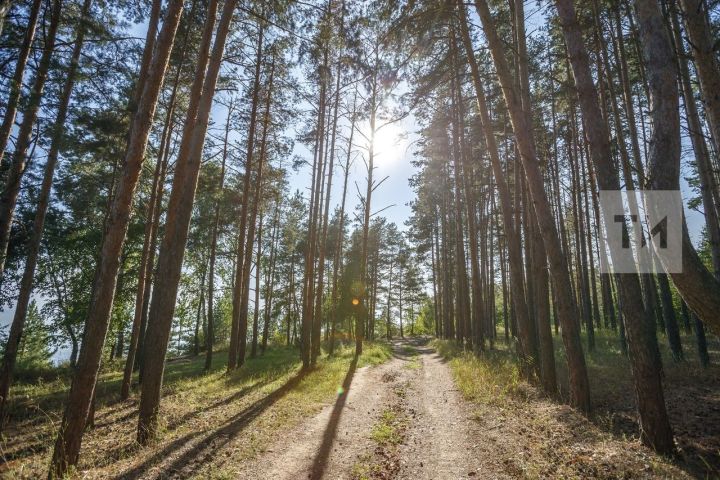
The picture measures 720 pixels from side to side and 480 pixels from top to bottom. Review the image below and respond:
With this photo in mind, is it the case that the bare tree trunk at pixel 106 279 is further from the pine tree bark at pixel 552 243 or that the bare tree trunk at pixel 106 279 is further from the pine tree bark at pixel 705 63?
the pine tree bark at pixel 705 63

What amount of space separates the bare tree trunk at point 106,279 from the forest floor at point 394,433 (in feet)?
1.86

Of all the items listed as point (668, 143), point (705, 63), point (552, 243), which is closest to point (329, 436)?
point (552, 243)

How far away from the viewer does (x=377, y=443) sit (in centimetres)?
602

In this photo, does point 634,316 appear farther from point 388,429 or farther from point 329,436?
point 329,436

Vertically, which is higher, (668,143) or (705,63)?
(705,63)

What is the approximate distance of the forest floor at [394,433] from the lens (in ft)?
15.1

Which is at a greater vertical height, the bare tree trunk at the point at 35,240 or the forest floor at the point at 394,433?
the bare tree trunk at the point at 35,240

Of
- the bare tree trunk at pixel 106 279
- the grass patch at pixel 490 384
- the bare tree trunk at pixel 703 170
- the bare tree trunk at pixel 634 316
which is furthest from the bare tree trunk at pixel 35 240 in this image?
the bare tree trunk at pixel 703 170

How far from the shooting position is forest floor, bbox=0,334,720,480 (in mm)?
4613

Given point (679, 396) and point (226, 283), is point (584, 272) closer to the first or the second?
point (679, 396)

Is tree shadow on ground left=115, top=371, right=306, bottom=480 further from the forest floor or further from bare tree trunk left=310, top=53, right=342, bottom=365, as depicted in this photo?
bare tree trunk left=310, top=53, right=342, bottom=365

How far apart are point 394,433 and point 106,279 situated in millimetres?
5706

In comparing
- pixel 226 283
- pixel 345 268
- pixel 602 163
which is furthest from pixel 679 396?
pixel 226 283

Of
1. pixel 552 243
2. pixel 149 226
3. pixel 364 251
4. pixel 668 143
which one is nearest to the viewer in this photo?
pixel 668 143
